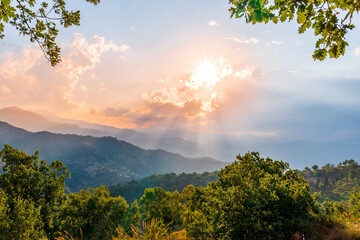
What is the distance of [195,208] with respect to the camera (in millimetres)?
26906

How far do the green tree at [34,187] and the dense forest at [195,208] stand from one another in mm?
87

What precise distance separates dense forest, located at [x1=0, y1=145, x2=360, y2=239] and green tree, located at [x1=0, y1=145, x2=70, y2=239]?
0.09 meters

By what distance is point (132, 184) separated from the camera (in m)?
147

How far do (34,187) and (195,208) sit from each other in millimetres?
20599

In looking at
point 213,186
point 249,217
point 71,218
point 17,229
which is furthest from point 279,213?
point 71,218

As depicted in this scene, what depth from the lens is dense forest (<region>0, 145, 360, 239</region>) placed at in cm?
1010

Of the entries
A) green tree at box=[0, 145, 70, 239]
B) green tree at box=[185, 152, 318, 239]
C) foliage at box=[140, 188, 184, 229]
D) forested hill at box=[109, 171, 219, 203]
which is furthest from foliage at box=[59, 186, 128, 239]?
forested hill at box=[109, 171, 219, 203]

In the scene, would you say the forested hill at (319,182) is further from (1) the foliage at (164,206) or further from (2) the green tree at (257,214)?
(2) the green tree at (257,214)

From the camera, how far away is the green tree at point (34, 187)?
19938mm

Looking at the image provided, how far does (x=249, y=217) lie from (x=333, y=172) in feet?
455

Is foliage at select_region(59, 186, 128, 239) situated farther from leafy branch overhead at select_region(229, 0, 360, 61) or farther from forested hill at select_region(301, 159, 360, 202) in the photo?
forested hill at select_region(301, 159, 360, 202)

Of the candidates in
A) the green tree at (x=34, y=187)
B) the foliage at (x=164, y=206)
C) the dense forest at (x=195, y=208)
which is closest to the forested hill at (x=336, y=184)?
the dense forest at (x=195, y=208)

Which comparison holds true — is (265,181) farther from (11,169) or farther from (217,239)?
(11,169)

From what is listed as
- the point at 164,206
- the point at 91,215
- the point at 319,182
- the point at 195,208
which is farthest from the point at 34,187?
the point at 319,182
